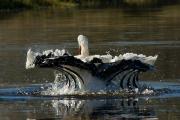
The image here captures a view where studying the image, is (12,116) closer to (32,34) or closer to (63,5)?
(32,34)

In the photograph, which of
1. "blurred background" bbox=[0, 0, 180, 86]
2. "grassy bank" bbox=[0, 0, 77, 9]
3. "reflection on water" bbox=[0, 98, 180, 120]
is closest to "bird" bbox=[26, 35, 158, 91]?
"reflection on water" bbox=[0, 98, 180, 120]

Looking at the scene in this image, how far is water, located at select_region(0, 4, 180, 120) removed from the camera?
18953mm

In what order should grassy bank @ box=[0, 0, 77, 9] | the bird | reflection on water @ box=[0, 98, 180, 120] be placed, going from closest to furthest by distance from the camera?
reflection on water @ box=[0, 98, 180, 120] < the bird < grassy bank @ box=[0, 0, 77, 9]

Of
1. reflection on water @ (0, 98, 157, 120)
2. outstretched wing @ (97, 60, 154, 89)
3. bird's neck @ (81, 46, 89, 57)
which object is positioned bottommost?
reflection on water @ (0, 98, 157, 120)

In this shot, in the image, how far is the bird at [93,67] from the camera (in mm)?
22125

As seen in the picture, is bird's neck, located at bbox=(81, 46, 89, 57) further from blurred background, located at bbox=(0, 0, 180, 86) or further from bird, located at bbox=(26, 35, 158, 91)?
blurred background, located at bbox=(0, 0, 180, 86)

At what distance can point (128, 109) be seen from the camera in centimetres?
1916

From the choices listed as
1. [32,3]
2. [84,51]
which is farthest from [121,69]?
[32,3]

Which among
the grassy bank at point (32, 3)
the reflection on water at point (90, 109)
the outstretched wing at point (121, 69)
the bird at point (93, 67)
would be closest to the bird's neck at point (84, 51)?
the bird at point (93, 67)

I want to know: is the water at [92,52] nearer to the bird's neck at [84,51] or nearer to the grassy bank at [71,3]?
the bird's neck at [84,51]

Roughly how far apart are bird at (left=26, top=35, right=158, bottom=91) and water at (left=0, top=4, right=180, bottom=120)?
655 millimetres

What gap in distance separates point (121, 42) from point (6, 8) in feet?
195

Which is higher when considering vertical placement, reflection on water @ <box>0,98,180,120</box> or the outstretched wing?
the outstretched wing

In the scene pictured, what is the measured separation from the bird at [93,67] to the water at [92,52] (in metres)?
0.65
